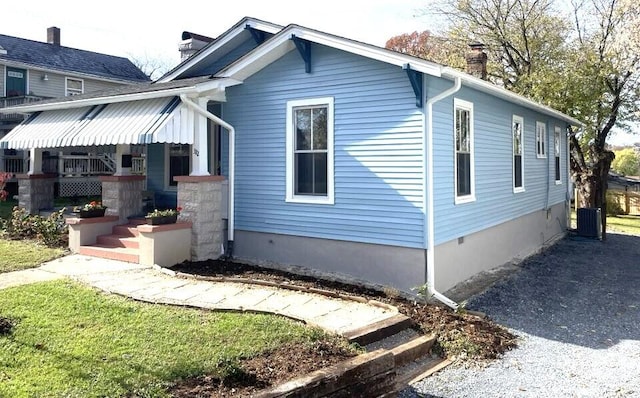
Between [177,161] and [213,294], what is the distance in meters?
5.55

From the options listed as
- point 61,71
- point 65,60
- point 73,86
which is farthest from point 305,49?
point 65,60

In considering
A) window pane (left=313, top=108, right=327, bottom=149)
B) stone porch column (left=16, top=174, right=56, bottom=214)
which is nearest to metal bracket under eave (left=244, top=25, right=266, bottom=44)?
window pane (left=313, top=108, right=327, bottom=149)

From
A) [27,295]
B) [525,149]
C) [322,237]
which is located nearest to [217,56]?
[322,237]

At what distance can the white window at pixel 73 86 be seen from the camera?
976 inches

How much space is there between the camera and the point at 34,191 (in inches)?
476

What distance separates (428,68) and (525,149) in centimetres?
655

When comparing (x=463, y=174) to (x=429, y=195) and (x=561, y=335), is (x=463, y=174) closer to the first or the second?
(x=429, y=195)

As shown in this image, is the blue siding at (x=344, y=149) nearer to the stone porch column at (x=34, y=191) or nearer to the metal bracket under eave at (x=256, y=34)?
the metal bracket under eave at (x=256, y=34)

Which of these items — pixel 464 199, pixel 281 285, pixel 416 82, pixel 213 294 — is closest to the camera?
pixel 213 294

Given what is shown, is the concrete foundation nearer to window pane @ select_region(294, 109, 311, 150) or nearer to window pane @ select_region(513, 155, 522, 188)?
window pane @ select_region(513, 155, 522, 188)

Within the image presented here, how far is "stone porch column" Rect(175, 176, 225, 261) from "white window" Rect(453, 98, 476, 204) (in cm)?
427

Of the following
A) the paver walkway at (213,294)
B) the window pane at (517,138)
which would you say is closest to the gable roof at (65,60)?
the paver walkway at (213,294)

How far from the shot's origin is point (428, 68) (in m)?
6.93

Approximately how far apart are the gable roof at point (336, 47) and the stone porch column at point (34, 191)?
6.26m
